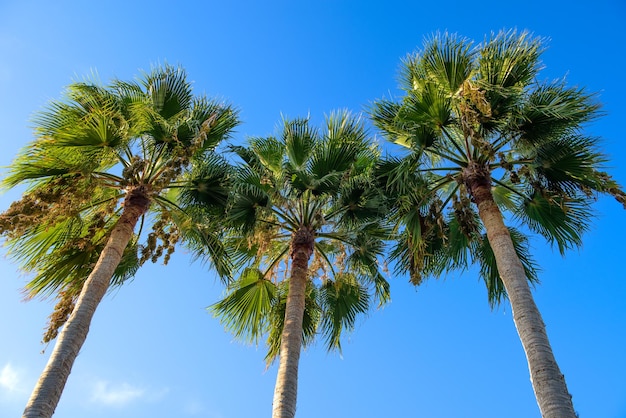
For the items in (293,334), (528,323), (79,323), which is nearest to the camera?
(528,323)

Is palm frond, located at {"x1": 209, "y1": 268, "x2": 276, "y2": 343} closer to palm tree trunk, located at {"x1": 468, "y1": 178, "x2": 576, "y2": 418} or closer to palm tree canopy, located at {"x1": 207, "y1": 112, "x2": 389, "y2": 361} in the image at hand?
palm tree canopy, located at {"x1": 207, "y1": 112, "x2": 389, "y2": 361}

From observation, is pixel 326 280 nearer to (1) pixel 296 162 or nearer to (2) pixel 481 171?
(1) pixel 296 162

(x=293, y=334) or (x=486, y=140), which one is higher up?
(x=486, y=140)

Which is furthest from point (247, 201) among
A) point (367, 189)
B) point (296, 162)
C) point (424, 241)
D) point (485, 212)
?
point (485, 212)

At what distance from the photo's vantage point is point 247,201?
10.8m

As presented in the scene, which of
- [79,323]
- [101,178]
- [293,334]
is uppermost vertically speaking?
[101,178]

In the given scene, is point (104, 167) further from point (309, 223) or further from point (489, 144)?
point (489, 144)

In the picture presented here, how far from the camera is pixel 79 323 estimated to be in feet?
26.9

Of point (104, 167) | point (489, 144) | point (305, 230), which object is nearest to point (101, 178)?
point (104, 167)

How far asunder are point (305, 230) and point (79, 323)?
4.54 m

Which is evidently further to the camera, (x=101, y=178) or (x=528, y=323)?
(x=101, y=178)

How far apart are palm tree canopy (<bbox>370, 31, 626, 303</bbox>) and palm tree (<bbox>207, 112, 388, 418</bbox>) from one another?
0.84 m

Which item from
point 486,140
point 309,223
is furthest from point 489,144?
point 309,223

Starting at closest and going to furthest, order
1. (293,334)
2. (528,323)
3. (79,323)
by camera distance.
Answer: (528,323) → (79,323) → (293,334)
